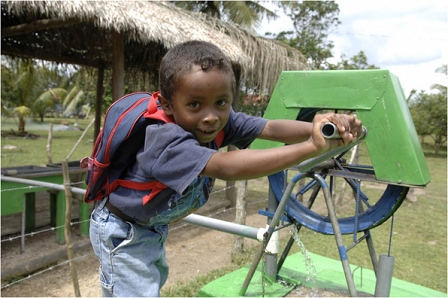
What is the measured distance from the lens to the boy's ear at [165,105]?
3.37 feet

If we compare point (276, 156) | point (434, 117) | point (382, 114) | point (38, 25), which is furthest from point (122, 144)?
point (434, 117)

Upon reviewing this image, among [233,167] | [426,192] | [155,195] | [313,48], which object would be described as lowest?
[426,192]

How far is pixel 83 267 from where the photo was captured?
3918mm

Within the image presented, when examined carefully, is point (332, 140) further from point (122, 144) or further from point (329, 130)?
point (122, 144)

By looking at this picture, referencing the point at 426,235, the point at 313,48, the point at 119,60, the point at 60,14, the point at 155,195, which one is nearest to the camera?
the point at 155,195

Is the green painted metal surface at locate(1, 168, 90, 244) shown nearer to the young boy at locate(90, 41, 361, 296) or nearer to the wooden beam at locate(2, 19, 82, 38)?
the wooden beam at locate(2, 19, 82, 38)

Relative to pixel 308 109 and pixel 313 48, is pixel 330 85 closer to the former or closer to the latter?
pixel 308 109

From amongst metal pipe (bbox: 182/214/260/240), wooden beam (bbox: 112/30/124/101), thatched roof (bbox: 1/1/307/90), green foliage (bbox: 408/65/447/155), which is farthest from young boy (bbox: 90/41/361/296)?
green foliage (bbox: 408/65/447/155)

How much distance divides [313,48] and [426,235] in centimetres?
854

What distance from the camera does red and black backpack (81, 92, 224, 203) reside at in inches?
42.3

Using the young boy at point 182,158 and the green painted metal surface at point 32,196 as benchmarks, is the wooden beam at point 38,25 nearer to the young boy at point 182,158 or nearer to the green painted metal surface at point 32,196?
the green painted metal surface at point 32,196

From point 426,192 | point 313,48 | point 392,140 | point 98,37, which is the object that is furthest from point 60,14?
point 313,48

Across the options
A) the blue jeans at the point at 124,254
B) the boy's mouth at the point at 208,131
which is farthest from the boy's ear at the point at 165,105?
the blue jeans at the point at 124,254

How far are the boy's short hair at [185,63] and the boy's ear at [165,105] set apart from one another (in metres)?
0.01
